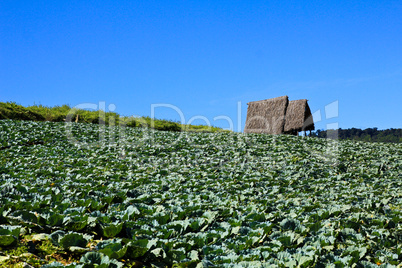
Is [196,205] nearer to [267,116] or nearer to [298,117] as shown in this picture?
[298,117]

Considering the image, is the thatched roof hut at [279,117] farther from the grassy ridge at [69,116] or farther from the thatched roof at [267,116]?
the grassy ridge at [69,116]

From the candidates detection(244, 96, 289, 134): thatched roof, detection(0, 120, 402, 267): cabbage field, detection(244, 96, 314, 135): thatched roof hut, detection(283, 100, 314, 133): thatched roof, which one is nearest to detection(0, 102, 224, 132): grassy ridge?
detection(244, 96, 289, 134): thatched roof

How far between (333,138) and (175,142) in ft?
35.3

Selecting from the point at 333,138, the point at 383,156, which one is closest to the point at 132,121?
the point at 333,138

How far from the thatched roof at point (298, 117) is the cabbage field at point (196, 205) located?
7485 millimetres

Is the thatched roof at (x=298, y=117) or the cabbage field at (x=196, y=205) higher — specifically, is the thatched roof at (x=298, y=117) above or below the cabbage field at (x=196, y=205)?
above

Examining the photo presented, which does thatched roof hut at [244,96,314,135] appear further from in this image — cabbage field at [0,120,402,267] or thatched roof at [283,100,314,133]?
cabbage field at [0,120,402,267]

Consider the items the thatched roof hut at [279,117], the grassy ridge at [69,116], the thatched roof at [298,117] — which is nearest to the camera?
the thatched roof at [298,117]

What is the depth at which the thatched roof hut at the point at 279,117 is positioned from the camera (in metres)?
23.1

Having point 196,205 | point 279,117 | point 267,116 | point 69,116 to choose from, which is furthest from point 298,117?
point 196,205

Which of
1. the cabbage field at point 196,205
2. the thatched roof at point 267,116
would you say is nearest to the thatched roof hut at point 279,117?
the thatched roof at point 267,116

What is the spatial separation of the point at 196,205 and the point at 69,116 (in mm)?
22296

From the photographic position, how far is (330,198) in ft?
24.9

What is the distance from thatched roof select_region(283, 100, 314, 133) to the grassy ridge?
7.22 metres
